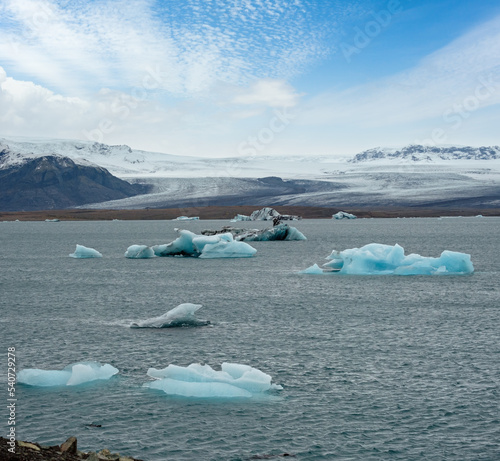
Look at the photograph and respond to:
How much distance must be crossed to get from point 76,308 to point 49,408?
12.6 meters

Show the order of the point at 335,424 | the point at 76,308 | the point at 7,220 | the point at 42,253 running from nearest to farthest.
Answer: the point at 335,424, the point at 76,308, the point at 42,253, the point at 7,220

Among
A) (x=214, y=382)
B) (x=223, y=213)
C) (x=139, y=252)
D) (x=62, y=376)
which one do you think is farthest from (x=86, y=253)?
(x=223, y=213)

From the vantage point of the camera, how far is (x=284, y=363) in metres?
15.5

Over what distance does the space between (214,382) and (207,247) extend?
3429 centimetres

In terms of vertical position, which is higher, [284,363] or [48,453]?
[48,453]

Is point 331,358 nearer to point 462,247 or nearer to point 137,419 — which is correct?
point 137,419

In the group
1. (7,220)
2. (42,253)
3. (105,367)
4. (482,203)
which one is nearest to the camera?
(105,367)

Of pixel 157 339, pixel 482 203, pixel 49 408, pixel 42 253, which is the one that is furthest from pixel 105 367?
pixel 482 203

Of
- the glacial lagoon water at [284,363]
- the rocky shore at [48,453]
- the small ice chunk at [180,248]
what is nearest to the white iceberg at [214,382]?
the glacial lagoon water at [284,363]

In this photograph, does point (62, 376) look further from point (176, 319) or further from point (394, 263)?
point (394, 263)

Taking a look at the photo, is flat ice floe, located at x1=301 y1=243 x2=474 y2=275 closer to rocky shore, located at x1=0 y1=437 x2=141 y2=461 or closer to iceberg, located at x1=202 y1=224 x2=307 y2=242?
iceberg, located at x1=202 y1=224 x2=307 y2=242

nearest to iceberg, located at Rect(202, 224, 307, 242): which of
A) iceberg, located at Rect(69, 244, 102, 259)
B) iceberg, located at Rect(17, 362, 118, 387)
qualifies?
iceberg, located at Rect(69, 244, 102, 259)

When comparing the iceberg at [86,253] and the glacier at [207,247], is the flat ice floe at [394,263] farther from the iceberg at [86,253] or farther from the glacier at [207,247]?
the iceberg at [86,253]

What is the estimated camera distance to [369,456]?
10000 mm
